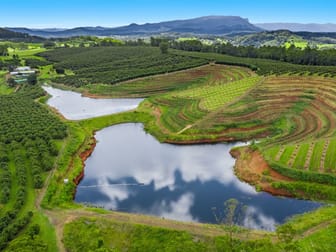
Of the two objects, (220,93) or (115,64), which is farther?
(115,64)

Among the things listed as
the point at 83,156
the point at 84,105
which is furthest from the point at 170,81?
the point at 83,156

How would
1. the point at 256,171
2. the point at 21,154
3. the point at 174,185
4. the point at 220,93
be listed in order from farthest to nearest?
the point at 220,93 < the point at 21,154 < the point at 256,171 < the point at 174,185

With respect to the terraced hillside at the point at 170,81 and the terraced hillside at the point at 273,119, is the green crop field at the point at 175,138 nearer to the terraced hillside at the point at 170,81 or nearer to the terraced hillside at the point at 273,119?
the terraced hillside at the point at 273,119

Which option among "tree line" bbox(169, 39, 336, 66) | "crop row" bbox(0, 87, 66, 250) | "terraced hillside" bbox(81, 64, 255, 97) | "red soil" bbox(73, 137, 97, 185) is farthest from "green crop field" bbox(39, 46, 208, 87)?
"red soil" bbox(73, 137, 97, 185)

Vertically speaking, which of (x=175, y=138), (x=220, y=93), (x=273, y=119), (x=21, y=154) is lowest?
(x=175, y=138)

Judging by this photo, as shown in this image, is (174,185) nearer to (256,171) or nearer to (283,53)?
(256,171)

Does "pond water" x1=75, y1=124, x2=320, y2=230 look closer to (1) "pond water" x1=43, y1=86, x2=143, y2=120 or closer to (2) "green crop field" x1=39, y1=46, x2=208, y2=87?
(1) "pond water" x1=43, y1=86, x2=143, y2=120

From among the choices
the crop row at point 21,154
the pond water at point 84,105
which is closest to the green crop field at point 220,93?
the pond water at point 84,105
